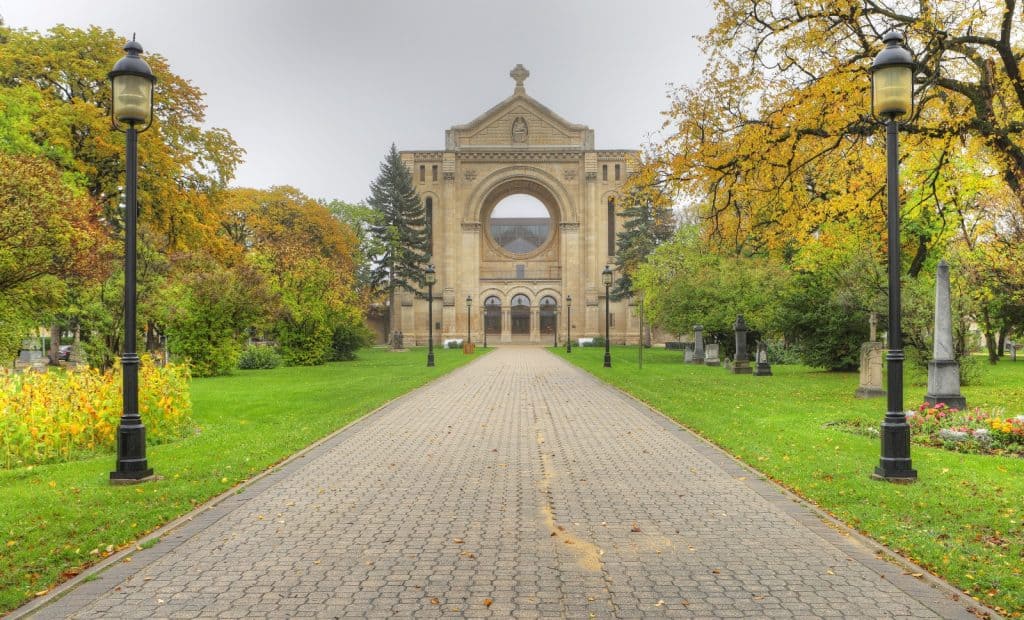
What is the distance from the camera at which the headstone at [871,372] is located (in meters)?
15.6

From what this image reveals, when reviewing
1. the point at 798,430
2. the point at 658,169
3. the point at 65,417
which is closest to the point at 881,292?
the point at 658,169

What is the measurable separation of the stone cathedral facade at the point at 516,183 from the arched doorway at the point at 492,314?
221 mm

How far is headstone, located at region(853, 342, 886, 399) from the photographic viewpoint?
51.2 feet

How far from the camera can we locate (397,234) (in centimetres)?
5788

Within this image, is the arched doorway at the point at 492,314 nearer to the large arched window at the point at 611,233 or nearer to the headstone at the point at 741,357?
the large arched window at the point at 611,233

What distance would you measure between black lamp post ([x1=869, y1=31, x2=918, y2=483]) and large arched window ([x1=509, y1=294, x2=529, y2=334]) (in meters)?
58.0

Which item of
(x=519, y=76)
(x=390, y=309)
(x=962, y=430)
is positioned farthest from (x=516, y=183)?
(x=962, y=430)

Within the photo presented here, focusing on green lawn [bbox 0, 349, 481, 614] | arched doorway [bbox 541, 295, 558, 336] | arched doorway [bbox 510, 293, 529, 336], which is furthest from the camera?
arched doorway [bbox 510, 293, 529, 336]

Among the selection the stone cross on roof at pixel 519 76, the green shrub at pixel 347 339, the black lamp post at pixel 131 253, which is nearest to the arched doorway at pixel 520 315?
the stone cross on roof at pixel 519 76

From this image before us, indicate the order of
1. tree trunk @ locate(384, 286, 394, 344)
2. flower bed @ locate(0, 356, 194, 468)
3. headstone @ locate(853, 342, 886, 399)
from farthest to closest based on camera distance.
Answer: tree trunk @ locate(384, 286, 394, 344)
headstone @ locate(853, 342, 886, 399)
flower bed @ locate(0, 356, 194, 468)

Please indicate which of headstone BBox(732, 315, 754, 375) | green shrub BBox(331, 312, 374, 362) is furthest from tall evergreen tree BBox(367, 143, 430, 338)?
headstone BBox(732, 315, 754, 375)

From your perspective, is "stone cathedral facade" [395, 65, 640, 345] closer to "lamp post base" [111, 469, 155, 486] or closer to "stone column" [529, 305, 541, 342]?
"stone column" [529, 305, 541, 342]

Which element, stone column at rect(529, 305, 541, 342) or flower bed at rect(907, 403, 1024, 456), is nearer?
flower bed at rect(907, 403, 1024, 456)

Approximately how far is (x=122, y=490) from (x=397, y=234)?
51.9m
